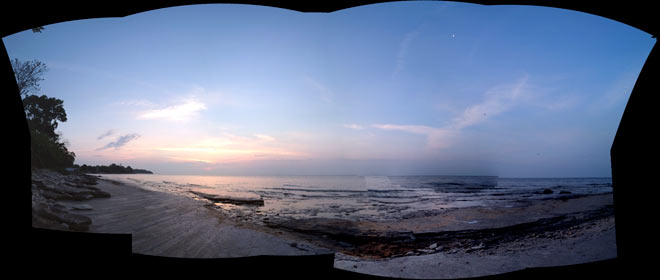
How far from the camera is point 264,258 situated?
1.89 m

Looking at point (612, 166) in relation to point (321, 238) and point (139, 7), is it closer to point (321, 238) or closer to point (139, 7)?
point (139, 7)

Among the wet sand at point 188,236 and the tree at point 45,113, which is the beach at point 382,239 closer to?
the wet sand at point 188,236

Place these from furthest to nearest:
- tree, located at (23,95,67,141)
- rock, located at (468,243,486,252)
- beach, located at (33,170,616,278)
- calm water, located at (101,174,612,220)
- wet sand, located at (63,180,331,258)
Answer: tree, located at (23,95,67,141), calm water, located at (101,174,612,220), rock, located at (468,243,486,252), wet sand, located at (63,180,331,258), beach, located at (33,170,616,278)

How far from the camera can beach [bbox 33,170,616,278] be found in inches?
263

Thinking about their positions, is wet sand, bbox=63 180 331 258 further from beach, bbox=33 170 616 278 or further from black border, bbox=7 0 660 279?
black border, bbox=7 0 660 279

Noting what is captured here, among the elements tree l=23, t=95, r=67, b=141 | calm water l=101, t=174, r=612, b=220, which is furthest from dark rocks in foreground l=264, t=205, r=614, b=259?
tree l=23, t=95, r=67, b=141

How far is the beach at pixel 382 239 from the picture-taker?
21.9ft

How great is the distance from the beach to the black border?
3822 millimetres

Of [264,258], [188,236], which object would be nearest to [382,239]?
[188,236]

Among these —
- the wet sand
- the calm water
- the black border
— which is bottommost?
the calm water

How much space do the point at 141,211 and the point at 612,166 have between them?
44.5 ft

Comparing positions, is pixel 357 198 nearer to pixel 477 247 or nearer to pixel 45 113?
pixel 477 247

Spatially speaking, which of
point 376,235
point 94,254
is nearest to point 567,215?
point 376,235

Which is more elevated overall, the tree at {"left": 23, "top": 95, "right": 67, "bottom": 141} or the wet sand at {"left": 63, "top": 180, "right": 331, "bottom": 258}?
the tree at {"left": 23, "top": 95, "right": 67, "bottom": 141}
